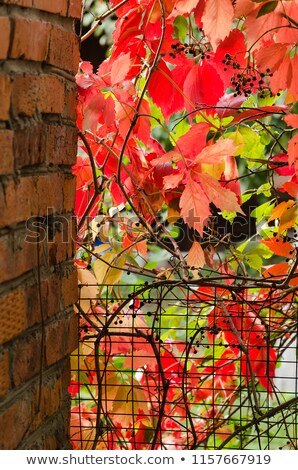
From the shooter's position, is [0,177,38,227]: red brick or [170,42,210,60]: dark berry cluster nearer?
[0,177,38,227]: red brick

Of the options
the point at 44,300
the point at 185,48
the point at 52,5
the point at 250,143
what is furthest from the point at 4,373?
Answer: the point at 250,143

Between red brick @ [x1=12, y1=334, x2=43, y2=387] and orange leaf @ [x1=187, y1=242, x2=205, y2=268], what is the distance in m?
0.37

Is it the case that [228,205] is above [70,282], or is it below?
above

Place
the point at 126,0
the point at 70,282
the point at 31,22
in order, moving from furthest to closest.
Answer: the point at 126,0, the point at 70,282, the point at 31,22

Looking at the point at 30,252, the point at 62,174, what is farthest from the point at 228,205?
the point at 30,252

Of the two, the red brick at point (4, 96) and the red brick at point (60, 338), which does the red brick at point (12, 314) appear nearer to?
the red brick at point (60, 338)

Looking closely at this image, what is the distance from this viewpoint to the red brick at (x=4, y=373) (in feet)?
3.23

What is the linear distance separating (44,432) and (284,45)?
77 cm

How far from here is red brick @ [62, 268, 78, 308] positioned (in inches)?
50.0

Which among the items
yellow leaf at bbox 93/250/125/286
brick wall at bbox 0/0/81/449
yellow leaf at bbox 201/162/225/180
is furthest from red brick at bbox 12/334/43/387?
yellow leaf at bbox 201/162/225/180

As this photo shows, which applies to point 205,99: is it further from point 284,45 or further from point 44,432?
point 44,432

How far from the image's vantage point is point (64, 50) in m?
1.22

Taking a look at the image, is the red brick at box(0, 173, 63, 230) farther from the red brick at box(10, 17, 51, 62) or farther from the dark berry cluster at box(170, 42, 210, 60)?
the dark berry cluster at box(170, 42, 210, 60)

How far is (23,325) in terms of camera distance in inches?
41.8
